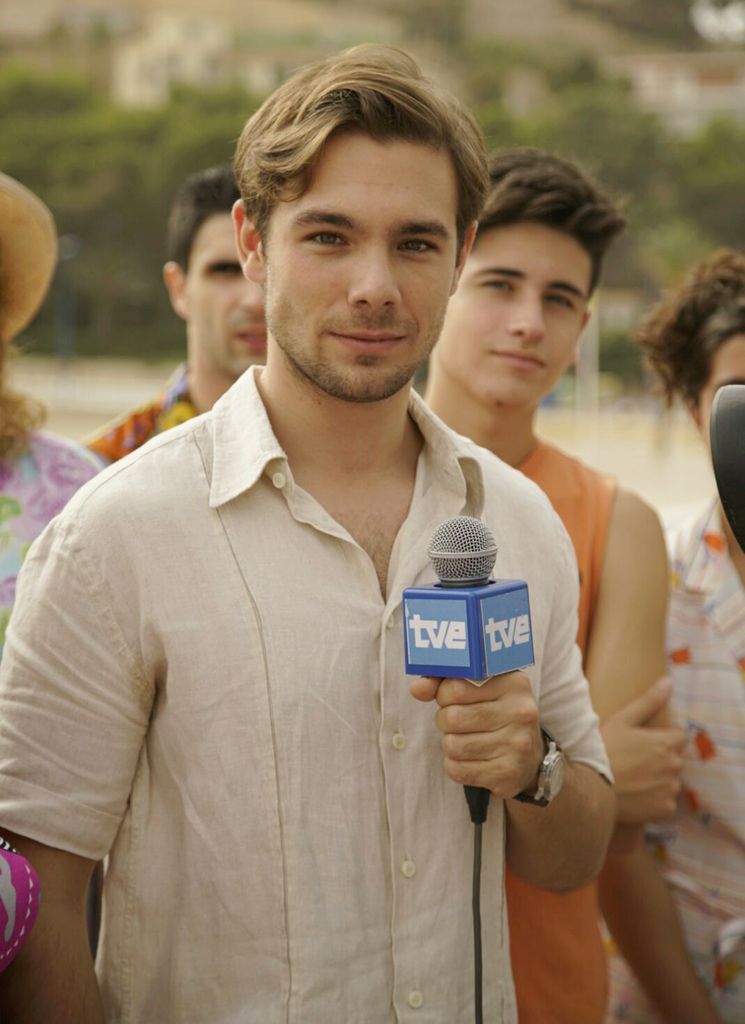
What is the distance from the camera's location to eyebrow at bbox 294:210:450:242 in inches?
82.0

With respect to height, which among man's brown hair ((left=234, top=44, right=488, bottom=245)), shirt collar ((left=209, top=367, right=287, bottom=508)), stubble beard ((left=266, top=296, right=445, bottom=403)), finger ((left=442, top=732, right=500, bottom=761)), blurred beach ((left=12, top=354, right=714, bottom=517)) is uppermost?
blurred beach ((left=12, top=354, right=714, bottom=517))

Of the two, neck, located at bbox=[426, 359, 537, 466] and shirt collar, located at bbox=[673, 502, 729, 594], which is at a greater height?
neck, located at bbox=[426, 359, 537, 466]

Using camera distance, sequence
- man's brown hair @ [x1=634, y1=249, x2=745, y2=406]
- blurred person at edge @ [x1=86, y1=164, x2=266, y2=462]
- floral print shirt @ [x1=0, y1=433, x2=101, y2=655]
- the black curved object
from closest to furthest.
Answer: the black curved object, floral print shirt @ [x1=0, y1=433, x2=101, y2=655], man's brown hair @ [x1=634, y1=249, x2=745, y2=406], blurred person at edge @ [x1=86, y1=164, x2=266, y2=462]

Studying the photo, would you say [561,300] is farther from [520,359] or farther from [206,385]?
[206,385]

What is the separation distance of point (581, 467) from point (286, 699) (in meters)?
1.37

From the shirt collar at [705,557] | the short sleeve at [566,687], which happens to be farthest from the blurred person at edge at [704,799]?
the short sleeve at [566,687]

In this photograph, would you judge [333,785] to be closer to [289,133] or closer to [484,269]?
[289,133]

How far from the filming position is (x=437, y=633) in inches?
72.9

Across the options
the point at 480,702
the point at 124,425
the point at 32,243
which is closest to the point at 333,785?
the point at 480,702

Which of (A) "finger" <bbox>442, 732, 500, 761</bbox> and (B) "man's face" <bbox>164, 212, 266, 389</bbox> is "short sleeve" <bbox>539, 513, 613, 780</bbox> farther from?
(B) "man's face" <bbox>164, 212, 266, 389</bbox>

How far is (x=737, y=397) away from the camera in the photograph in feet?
4.99

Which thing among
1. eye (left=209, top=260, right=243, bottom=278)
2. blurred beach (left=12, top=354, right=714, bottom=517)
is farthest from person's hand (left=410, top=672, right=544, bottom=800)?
blurred beach (left=12, top=354, right=714, bottom=517)

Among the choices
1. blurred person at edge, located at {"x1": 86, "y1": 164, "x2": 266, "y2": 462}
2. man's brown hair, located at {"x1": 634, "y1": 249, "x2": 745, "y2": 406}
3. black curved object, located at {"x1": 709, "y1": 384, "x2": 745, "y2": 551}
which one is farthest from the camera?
blurred person at edge, located at {"x1": 86, "y1": 164, "x2": 266, "y2": 462}

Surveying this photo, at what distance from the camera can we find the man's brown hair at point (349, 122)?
2094 millimetres
